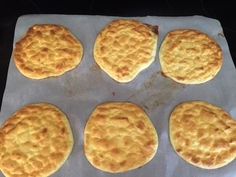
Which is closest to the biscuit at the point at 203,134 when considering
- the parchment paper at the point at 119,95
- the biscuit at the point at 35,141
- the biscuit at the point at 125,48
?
the parchment paper at the point at 119,95

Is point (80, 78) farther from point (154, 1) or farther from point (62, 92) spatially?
point (154, 1)

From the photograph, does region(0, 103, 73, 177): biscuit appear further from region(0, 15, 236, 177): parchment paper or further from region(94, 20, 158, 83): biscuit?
region(94, 20, 158, 83): biscuit

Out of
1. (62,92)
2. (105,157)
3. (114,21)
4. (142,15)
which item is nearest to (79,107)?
(62,92)

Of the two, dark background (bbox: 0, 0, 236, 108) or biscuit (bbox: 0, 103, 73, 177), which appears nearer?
biscuit (bbox: 0, 103, 73, 177)

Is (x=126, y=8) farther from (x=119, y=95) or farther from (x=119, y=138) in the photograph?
(x=119, y=138)

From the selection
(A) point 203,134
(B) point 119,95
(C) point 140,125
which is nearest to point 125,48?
(B) point 119,95

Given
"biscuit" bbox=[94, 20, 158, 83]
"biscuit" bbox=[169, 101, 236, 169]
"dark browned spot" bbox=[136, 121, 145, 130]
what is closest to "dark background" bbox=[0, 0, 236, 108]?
"biscuit" bbox=[94, 20, 158, 83]
